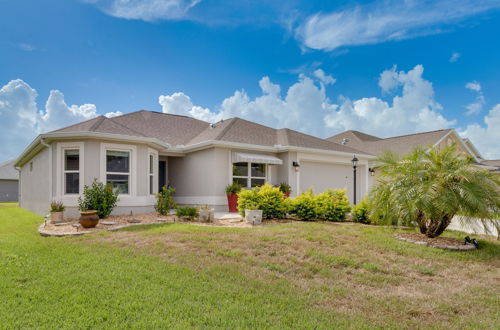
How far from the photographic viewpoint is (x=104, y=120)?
14422 millimetres

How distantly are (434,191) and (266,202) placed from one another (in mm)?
5827

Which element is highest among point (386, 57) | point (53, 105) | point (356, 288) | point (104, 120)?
point (386, 57)

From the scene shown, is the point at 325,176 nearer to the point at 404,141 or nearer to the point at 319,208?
the point at 319,208

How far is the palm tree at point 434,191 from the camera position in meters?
8.32

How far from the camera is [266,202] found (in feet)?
39.4

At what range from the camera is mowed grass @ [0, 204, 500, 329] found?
4285 millimetres

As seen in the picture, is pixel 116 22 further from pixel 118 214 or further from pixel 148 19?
pixel 118 214

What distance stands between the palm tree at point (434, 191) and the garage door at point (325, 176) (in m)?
8.11

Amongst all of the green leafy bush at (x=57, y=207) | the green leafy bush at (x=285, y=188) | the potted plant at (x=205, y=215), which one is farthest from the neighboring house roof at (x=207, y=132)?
the green leafy bush at (x=57, y=207)

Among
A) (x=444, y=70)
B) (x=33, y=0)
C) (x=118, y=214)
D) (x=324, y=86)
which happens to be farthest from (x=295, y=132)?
(x=33, y=0)

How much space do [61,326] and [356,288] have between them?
486cm

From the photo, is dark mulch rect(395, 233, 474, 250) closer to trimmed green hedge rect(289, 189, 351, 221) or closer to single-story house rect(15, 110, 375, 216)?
trimmed green hedge rect(289, 189, 351, 221)

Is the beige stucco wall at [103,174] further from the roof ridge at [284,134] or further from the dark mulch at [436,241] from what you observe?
the dark mulch at [436,241]

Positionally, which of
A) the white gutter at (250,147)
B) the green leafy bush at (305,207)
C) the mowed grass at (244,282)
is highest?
the white gutter at (250,147)
